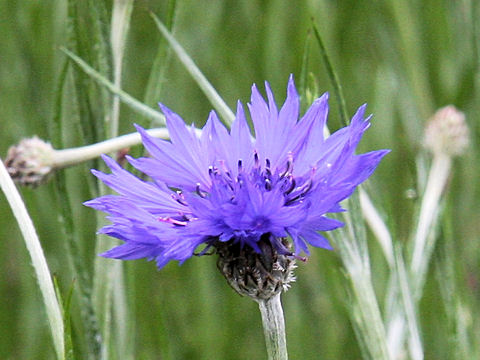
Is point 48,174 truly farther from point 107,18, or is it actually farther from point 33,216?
point 33,216

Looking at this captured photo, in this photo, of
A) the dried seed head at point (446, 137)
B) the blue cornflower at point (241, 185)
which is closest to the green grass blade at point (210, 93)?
the blue cornflower at point (241, 185)

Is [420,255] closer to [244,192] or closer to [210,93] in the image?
[210,93]

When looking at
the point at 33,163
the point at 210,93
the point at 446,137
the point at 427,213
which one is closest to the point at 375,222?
the point at 427,213

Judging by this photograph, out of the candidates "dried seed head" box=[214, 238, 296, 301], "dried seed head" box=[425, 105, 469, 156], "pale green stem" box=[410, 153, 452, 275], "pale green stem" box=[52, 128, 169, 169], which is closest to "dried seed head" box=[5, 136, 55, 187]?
"pale green stem" box=[52, 128, 169, 169]

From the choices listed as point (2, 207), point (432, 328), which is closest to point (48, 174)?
point (2, 207)

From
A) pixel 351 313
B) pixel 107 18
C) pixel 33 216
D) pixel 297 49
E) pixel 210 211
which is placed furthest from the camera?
pixel 297 49

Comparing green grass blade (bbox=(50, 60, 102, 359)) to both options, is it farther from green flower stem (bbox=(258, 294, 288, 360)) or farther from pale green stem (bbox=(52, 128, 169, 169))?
green flower stem (bbox=(258, 294, 288, 360))
